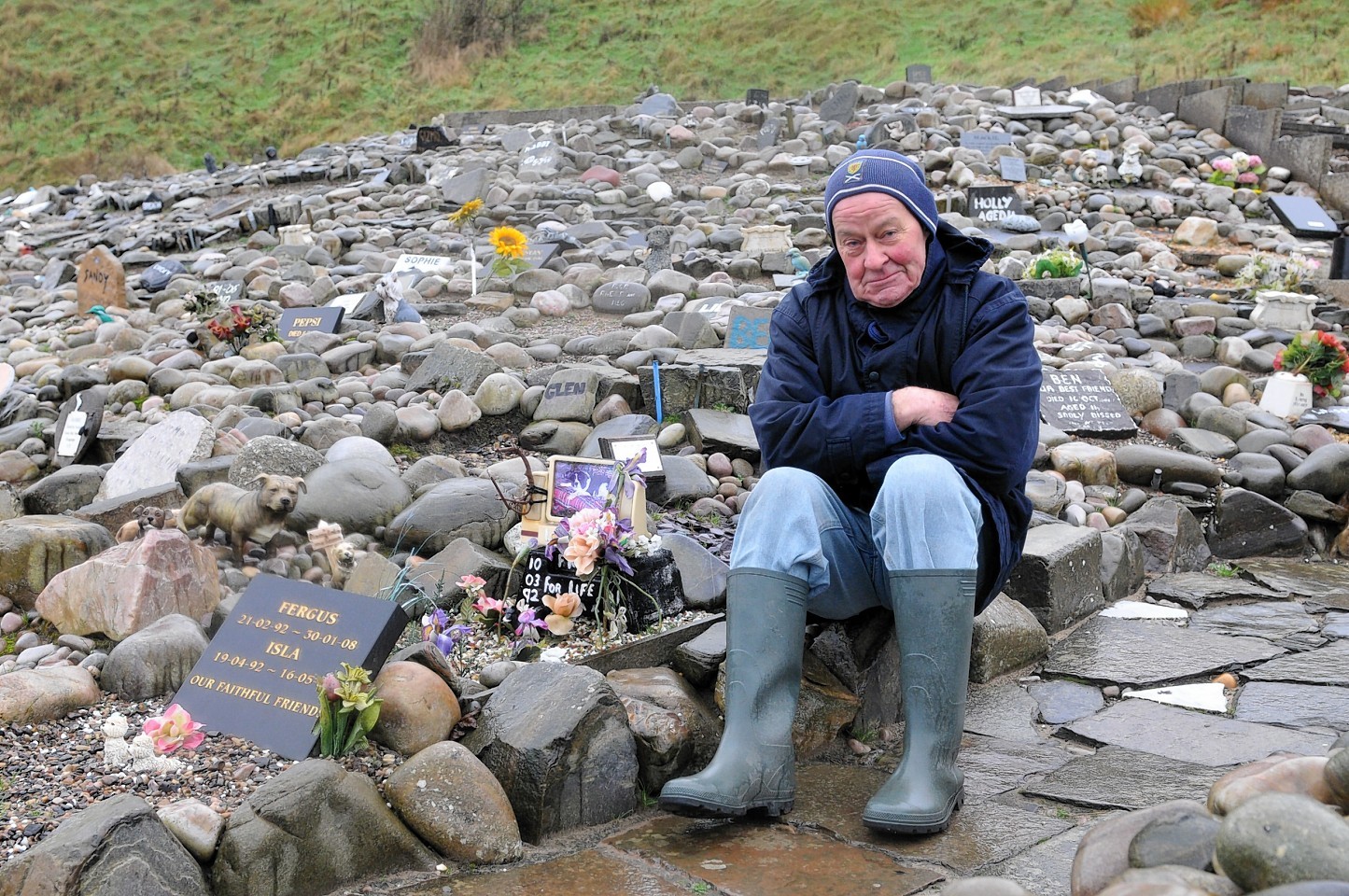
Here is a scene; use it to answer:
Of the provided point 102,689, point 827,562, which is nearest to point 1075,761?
point 827,562

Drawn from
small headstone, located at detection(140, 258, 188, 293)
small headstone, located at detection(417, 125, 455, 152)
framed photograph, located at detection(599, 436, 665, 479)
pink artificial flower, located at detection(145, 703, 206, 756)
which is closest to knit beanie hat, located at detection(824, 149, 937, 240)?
framed photograph, located at detection(599, 436, 665, 479)

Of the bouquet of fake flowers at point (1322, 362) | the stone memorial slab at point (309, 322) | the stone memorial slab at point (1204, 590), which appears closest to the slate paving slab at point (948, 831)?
the stone memorial slab at point (1204, 590)

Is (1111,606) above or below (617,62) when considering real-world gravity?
below

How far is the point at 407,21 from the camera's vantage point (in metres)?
28.0

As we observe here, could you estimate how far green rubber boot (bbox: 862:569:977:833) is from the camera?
2.52 meters

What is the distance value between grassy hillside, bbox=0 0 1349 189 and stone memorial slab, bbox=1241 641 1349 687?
16485 mm

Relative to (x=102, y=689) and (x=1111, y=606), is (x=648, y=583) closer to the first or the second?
(x=102, y=689)

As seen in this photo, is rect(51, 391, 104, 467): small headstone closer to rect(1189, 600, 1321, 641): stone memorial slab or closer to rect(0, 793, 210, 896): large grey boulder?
rect(0, 793, 210, 896): large grey boulder

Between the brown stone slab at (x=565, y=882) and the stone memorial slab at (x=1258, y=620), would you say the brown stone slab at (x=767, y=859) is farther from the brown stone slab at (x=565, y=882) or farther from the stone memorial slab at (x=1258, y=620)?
the stone memorial slab at (x=1258, y=620)

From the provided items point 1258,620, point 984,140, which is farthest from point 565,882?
point 984,140

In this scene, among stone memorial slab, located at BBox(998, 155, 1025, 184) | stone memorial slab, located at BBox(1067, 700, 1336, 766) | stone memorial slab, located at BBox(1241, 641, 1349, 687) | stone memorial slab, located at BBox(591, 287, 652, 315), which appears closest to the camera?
stone memorial slab, located at BBox(1067, 700, 1336, 766)

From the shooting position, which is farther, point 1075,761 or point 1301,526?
point 1301,526

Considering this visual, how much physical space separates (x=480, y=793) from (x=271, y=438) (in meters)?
2.53

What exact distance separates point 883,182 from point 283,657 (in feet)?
6.10
